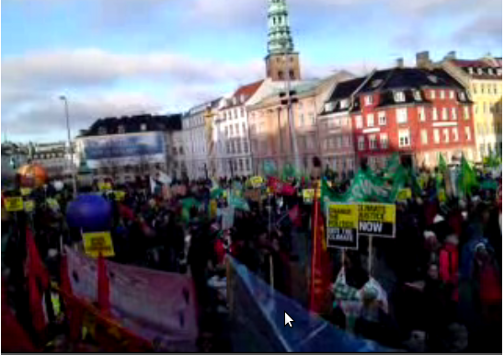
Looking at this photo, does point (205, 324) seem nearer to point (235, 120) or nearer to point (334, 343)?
point (334, 343)

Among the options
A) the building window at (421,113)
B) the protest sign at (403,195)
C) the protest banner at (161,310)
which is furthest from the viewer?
the building window at (421,113)

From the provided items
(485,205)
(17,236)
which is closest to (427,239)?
(485,205)

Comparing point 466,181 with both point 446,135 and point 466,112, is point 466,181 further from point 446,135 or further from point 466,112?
point 466,112

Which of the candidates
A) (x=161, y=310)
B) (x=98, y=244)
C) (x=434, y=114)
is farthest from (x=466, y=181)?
(x=434, y=114)

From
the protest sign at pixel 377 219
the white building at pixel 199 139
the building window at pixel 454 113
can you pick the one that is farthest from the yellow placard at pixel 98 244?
the white building at pixel 199 139

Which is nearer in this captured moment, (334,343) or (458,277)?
(334,343)

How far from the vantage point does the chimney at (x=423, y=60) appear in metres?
Answer: 74.5

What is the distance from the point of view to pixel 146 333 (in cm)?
705

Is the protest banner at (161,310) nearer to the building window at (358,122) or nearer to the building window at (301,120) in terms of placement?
the building window at (358,122)

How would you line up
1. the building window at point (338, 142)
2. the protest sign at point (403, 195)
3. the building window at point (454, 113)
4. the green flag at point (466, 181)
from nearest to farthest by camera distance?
1. the protest sign at point (403, 195)
2. the green flag at point (466, 181)
3. the building window at point (454, 113)
4. the building window at point (338, 142)

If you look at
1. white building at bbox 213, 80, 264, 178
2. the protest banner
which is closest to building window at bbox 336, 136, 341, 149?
white building at bbox 213, 80, 264, 178

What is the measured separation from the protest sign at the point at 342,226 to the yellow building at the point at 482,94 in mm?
65185

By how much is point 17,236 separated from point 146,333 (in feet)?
25.4

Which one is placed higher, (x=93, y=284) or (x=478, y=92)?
Answer: (x=478, y=92)
